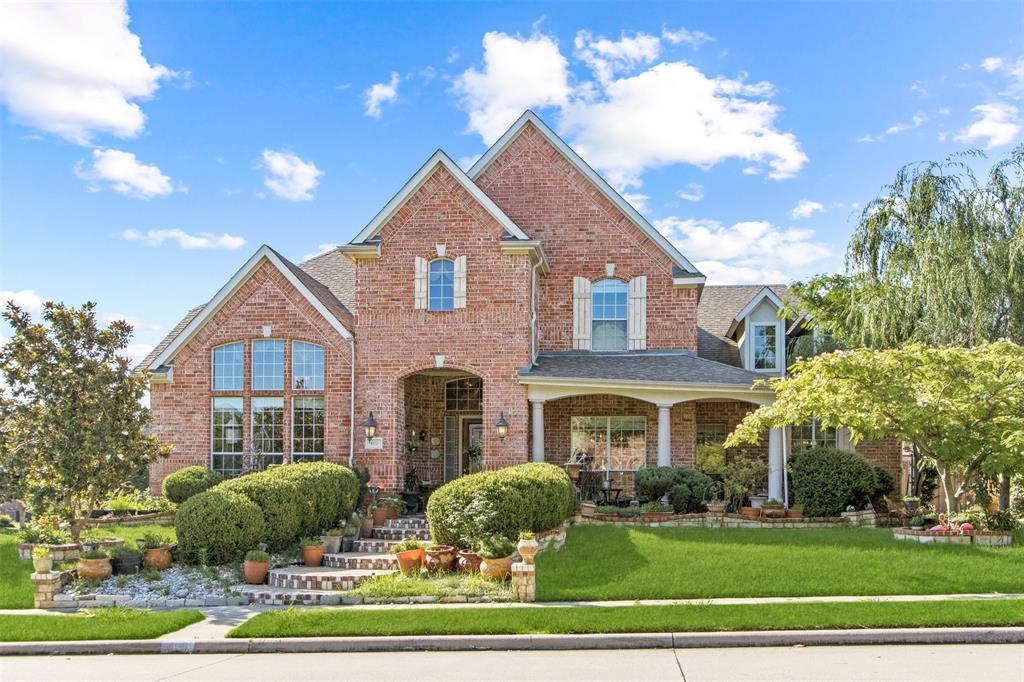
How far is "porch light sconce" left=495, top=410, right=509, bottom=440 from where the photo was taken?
759 inches

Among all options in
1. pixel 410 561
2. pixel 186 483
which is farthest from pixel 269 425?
pixel 410 561

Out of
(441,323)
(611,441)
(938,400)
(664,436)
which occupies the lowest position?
(611,441)

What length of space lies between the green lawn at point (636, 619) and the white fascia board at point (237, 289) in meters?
9.60

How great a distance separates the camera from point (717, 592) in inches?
475

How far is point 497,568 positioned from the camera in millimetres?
12969

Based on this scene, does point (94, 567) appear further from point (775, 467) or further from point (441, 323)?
point (775, 467)

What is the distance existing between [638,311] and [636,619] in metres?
12.2

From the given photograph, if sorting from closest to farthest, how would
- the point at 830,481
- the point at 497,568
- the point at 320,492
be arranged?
1. the point at 497,568
2. the point at 320,492
3. the point at 830,481

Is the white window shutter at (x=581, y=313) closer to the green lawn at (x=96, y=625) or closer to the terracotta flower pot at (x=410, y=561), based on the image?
the terracotta flower pot at (x=410, y=561)

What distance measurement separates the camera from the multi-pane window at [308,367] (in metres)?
20.2

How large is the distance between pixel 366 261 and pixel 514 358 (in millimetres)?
3816

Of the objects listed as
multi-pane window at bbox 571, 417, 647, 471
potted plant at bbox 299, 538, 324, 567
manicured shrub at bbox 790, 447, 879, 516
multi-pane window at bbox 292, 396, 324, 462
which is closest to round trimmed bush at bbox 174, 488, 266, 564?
potted plant at bbox 299, 538, 324, 567

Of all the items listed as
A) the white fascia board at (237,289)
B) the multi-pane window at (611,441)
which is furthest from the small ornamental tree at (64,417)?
the multi-pane window at (611,441)

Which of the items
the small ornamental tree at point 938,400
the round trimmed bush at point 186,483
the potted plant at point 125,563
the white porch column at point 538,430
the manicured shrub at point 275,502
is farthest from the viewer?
the white porch column at point 538,430
